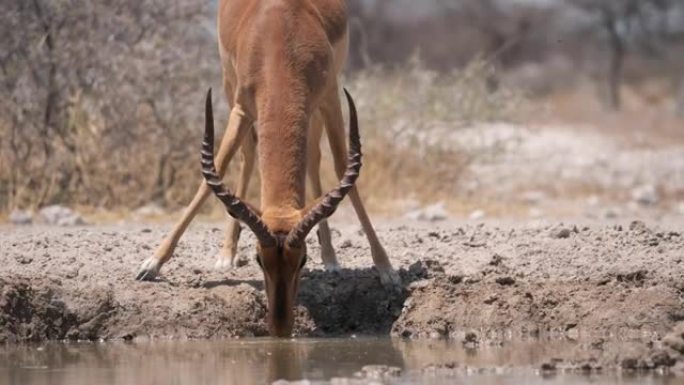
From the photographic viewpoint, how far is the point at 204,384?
8.68 metres

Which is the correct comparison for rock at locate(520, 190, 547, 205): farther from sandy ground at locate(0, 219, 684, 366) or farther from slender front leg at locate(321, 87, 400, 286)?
slender front leg at locate(321, 87, 400, 286)

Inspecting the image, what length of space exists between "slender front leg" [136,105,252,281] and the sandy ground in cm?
12

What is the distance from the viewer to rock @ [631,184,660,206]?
1952 cm

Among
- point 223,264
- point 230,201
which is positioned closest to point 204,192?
point 223,264

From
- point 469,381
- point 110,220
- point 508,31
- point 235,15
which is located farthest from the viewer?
point 508,31

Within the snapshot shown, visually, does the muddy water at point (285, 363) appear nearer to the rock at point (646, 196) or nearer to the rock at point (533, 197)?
the rock at point (533, 197)

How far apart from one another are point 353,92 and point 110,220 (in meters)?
4.56

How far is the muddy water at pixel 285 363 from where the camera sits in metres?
8.74

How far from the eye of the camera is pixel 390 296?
1096cm

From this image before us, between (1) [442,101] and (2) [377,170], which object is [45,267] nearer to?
(2) [377,170]

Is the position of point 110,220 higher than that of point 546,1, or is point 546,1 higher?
point 546,1

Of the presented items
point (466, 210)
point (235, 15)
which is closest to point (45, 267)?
point (235, 15)

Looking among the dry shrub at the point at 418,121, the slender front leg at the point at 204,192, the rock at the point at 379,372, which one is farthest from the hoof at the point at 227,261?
the dry shrub at the point at 418,121

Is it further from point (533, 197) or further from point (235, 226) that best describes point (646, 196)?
point (235, 226)
